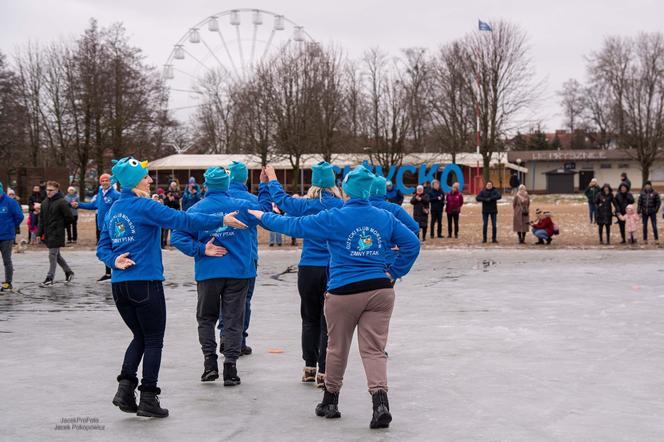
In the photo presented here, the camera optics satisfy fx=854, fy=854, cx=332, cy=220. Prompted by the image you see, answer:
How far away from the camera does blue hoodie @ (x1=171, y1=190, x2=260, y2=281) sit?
740 cm

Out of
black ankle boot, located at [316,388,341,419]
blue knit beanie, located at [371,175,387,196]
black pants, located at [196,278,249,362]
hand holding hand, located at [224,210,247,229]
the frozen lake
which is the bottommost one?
the frozen lake

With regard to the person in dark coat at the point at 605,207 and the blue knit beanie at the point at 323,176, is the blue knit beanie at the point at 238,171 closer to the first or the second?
the blue knit beanie at the point at 323,176

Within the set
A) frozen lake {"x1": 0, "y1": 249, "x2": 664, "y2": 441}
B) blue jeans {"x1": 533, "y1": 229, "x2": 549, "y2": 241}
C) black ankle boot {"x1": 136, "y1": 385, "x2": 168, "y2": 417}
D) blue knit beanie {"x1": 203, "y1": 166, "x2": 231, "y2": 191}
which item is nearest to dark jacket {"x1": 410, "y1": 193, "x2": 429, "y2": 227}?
blue jeans {"x1": 533, "y1": 229, "x2": 549, "y2": 241}

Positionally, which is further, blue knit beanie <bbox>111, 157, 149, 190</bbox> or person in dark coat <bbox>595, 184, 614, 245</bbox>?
person in dark coat <bbox>595, 184, 614, 245</bbox>

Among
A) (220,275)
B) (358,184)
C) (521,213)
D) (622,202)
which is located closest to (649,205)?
(622,202)

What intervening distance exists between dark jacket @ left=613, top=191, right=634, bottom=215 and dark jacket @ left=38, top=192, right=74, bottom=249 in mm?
15927

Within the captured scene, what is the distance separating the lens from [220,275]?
24.3 ft

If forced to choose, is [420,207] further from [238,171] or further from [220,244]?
[220,244]

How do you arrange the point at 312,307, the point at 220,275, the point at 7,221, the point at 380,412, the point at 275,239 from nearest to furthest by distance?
the point at 380,412 < the point at 220,275 < the point at 312,307 < the point at 7,221 < the point at 275,239

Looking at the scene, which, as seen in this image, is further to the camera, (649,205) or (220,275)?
(649,205)

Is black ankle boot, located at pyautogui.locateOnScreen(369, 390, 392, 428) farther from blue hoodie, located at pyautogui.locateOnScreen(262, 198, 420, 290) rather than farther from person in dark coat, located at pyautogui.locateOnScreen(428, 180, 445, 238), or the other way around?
person in dark coat, located at pyautogui.locateOnScreen(428, 180, 445, 238)

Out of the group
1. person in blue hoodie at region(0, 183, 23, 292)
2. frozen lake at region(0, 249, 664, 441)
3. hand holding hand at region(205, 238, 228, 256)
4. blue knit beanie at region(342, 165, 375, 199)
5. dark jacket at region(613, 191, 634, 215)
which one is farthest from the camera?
dark jacket at region(613, 191, 634, 215)

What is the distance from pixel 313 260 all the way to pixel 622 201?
62.9ft

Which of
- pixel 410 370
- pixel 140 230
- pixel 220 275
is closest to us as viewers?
pixel 140 230
